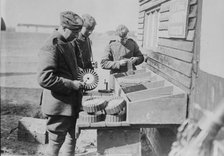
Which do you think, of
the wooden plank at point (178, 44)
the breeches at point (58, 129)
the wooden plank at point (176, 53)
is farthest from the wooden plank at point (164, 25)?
the breeches at point (58, 129)

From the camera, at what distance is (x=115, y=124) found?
371 cm

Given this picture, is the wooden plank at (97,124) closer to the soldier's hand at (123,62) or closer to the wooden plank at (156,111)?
the wooden plank at (156,111)

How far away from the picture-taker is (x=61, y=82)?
372cm

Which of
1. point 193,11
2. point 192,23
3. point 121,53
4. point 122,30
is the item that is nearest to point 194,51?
point 192,23

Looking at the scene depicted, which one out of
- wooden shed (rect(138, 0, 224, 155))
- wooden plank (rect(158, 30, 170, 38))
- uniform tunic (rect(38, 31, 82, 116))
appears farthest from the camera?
wooden plank (rect(158, 30, 170, 38))

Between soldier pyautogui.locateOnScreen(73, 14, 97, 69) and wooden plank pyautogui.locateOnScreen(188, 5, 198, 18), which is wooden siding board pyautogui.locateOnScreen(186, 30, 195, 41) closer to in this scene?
wooden plank pyautogui.locateOnScreen(188, 5, 198, 18)

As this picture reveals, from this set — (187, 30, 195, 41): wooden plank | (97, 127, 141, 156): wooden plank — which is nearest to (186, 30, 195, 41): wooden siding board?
(187, 30, 195, 41): wooden plank

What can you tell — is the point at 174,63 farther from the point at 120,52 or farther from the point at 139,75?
the point at 120,52

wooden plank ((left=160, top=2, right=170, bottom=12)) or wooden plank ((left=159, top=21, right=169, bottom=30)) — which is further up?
wooden plank ((left=160, top=2, right=170, bottom=12))

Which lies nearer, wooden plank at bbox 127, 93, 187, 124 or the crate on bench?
wooden plank at bbox 127, 93, 187, 124

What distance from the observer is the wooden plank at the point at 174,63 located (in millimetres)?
4260

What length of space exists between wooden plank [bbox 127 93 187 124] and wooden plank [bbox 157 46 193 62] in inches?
25.6

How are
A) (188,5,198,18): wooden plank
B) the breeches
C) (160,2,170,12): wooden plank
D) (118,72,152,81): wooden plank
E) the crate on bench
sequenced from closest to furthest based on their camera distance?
the breeches
(188,5,198,18): wooden plank
(160,2,170,12): wooden plank
(118,72,152,81): wooden plank
the crate on bench

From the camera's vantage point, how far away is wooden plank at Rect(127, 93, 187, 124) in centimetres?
377
